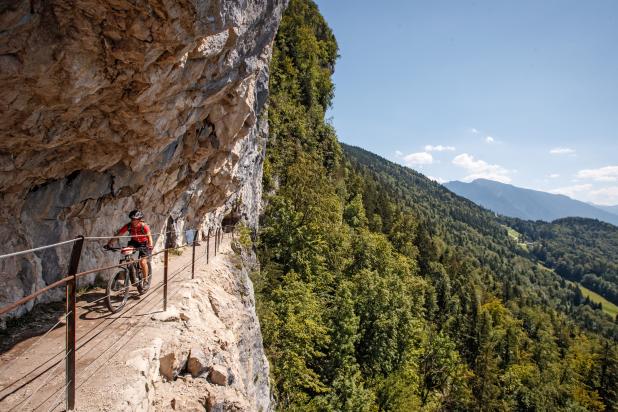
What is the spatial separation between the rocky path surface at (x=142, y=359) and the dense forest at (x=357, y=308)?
35.4 feet

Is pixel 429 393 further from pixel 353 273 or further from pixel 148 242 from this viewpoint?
pixel 148 242

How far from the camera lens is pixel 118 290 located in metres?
7.18

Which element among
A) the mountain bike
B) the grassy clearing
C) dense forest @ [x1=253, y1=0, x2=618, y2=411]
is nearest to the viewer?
the mountain bike

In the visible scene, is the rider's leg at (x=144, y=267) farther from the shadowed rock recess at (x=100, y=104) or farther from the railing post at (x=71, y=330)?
the railing post at (x=71, y=330)

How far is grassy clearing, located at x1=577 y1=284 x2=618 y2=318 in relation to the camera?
134 m

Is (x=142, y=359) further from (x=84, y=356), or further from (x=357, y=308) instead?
(x=357, y=308)

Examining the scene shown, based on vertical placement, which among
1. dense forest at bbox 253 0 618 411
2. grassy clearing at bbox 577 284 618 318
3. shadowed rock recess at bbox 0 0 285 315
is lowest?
grassy clearing at bbox 577 284 618 318

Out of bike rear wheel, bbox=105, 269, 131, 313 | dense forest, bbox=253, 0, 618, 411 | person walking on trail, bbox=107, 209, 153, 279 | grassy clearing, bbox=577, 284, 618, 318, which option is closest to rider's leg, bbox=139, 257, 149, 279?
person walking on trail, bbox=107, 209, 153, 279

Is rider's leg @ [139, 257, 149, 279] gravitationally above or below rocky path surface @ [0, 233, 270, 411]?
above

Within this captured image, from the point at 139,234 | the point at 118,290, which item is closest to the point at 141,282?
the point at 118,290

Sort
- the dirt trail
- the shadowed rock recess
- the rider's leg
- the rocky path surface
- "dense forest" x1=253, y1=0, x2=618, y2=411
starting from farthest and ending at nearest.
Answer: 1. "dense forest" x1=253, y1=0, x2=618, y2=411
2. the rider's leg
3. the shadowed rock recess
4. the rocky path surface
5. the dirt trail

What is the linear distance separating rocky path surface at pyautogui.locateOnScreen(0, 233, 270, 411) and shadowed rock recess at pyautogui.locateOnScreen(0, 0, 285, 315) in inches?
78.0

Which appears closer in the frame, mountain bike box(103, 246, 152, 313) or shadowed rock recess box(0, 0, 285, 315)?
shadowed rock recess box(0, 0, 285, 315)

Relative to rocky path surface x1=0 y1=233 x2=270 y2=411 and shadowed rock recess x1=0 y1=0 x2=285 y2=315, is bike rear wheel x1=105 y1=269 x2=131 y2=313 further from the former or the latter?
shadowed rock recess x1=0 y1=0 x2=285 y2=315
